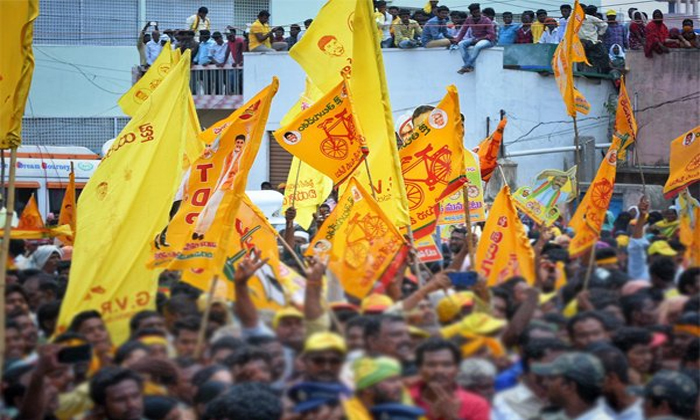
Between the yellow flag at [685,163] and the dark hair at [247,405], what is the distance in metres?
8.04

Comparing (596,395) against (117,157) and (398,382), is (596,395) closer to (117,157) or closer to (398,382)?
(398,382)

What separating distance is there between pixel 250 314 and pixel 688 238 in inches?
152

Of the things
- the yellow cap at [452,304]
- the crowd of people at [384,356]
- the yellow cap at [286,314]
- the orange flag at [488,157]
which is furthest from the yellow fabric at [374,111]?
the orange flag at [488,157]

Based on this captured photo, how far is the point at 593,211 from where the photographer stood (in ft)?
33.1

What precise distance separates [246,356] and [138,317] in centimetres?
156

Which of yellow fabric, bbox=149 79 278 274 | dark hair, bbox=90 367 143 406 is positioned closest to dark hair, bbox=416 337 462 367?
dark hair, bbox=90 367 143 406

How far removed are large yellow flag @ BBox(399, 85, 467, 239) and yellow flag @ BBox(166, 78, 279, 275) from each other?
2.08m

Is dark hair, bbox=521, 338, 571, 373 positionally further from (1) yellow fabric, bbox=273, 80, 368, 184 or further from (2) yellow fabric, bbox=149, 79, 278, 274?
(1) yellow fabric, bbox=273, 80, 368, 184

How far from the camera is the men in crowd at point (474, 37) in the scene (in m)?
22.3

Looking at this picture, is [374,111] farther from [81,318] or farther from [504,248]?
[81,318]

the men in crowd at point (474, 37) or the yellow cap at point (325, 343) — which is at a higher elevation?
the men in crowd at point (474, 37)

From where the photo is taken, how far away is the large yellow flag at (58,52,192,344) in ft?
28.3

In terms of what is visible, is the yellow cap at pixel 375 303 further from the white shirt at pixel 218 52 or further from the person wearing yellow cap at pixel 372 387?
the white shirt at pixel 218 52

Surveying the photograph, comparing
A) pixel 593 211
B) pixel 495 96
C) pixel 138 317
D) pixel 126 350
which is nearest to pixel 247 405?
pixel 126 350
